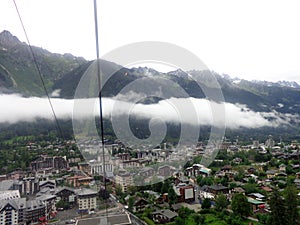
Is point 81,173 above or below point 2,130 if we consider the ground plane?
below

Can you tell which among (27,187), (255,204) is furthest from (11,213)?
(255,204)

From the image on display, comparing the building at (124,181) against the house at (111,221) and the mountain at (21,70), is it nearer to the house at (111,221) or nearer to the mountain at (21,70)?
the house at (111,221)

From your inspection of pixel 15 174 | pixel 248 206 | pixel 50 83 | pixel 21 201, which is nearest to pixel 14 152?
pixel 15 174

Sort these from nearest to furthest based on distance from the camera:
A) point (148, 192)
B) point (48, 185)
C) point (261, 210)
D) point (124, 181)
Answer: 1. point (261, 210)
2. point (148, 192)
3. point (124, 181)
4. point (48, 185)

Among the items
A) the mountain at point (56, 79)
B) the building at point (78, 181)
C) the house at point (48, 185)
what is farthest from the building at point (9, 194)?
the mountain at point (56, 79)

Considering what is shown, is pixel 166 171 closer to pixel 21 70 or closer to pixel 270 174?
pixel 270 174

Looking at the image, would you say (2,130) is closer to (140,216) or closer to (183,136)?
(140,216)
